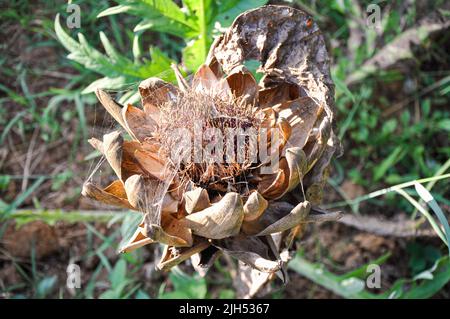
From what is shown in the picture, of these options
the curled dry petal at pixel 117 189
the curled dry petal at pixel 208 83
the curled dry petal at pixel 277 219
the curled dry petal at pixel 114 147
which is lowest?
the curled dry petal at pixel 277 219

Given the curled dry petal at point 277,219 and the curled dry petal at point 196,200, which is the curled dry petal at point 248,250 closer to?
the curled dry petal at point 277,219

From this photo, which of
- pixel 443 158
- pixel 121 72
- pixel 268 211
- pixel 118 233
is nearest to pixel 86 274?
pixel 118 233

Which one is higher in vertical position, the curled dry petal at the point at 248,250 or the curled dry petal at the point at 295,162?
the curled dry petal at the point at 295,162

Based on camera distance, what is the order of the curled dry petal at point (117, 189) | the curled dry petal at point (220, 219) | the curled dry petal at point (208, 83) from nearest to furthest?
the curled dry petal at point (220, 219) → the curled dry petal at point (117, 189) → the curled dry petal at point (208, 83)

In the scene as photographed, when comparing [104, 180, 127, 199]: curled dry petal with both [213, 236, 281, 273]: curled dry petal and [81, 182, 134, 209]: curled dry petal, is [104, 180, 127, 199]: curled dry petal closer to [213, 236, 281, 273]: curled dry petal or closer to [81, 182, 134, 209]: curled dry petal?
[81, 182, 134, 209]: curled dry petal

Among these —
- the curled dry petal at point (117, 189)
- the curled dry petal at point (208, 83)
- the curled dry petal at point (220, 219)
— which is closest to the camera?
the curled dry petal at point (220, 219)

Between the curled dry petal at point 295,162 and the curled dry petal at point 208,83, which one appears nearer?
the curled dry petal at point 295,162

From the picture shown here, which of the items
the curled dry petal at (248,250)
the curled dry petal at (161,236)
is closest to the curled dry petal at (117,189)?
the curled dry petal at (161,236)

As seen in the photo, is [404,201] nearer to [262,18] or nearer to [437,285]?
[437,285]

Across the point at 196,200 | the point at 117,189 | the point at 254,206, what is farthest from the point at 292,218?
the point at 117,189
